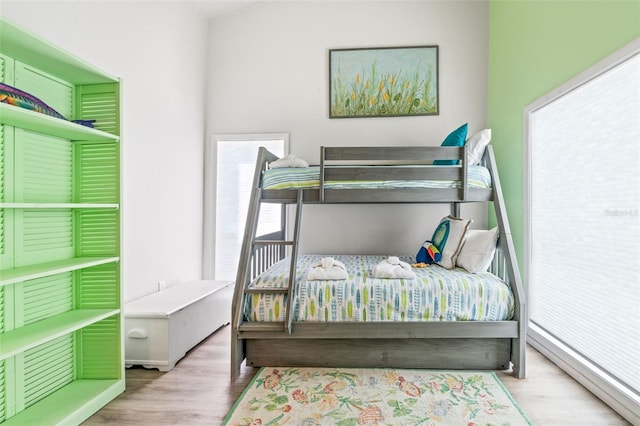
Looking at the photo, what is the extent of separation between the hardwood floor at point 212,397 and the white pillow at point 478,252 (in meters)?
0.69

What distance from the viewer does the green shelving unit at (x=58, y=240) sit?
5.15ft

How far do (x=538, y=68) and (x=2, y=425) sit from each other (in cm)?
384

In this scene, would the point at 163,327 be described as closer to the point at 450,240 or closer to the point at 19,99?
the point at 19,99

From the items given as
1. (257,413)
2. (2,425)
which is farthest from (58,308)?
(257,413)

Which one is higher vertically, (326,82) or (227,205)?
(326,82)

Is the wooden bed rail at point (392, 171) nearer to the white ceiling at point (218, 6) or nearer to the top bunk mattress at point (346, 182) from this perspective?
the top bunk mattress at point (346, 182)

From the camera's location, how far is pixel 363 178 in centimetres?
239

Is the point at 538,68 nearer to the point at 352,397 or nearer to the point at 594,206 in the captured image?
the point at 594,206

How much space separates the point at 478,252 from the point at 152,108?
2.73 metres

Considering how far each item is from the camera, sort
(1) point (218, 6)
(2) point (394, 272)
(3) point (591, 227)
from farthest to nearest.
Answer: (1) point (218, 6) → (2) point (394, 272) → (3) point (591, 227)

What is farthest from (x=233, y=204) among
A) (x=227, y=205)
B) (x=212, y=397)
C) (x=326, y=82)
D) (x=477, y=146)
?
(x=477, y=146)

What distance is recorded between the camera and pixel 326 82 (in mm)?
3600

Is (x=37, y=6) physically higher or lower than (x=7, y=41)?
higher

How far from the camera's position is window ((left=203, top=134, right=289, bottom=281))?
3.69 metres
